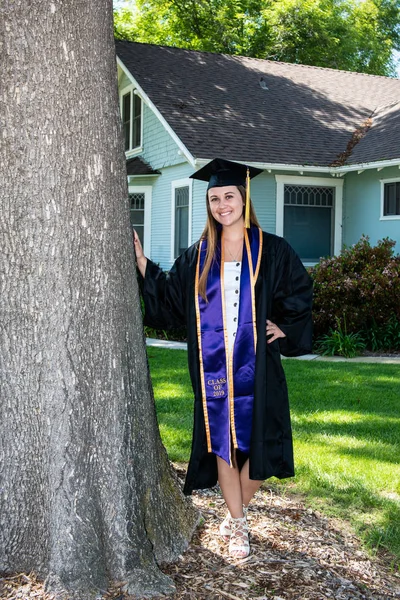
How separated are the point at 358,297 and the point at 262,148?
180 inches

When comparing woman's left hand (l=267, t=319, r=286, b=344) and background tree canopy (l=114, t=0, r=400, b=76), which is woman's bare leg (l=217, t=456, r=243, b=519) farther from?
background tree canopy (l=114, t=0, r=400, b=76)

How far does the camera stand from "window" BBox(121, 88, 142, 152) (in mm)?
17453

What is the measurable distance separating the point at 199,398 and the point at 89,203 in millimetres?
1176

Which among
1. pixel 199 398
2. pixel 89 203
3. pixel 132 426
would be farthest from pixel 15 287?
pixel 199 398

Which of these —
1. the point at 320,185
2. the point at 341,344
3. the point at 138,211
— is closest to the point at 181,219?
the point at 138,211

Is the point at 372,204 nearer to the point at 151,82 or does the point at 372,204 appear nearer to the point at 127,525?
the point at 151,82

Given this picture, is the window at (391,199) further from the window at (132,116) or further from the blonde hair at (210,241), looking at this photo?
the blonde hair at (210,241)

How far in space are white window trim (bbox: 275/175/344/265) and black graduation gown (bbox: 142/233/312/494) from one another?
427 inches

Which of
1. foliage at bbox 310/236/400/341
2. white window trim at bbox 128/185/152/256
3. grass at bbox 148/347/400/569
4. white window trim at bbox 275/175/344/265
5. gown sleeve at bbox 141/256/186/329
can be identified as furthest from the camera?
white window trim at bbox 128/185/152/256

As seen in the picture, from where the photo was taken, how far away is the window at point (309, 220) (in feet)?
48.6

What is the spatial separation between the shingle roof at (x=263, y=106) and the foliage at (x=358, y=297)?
3417 millimetres

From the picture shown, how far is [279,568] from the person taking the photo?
11.2 feet

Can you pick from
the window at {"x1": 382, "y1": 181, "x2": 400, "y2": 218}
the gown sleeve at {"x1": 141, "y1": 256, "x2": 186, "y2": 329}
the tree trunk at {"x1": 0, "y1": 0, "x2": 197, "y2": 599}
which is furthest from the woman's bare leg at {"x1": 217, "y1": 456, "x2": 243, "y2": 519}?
Answer: the window at {"x1": 382, "y1": 181, "x2": 400, "y2": 218}

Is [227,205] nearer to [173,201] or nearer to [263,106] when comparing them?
[173,201]
